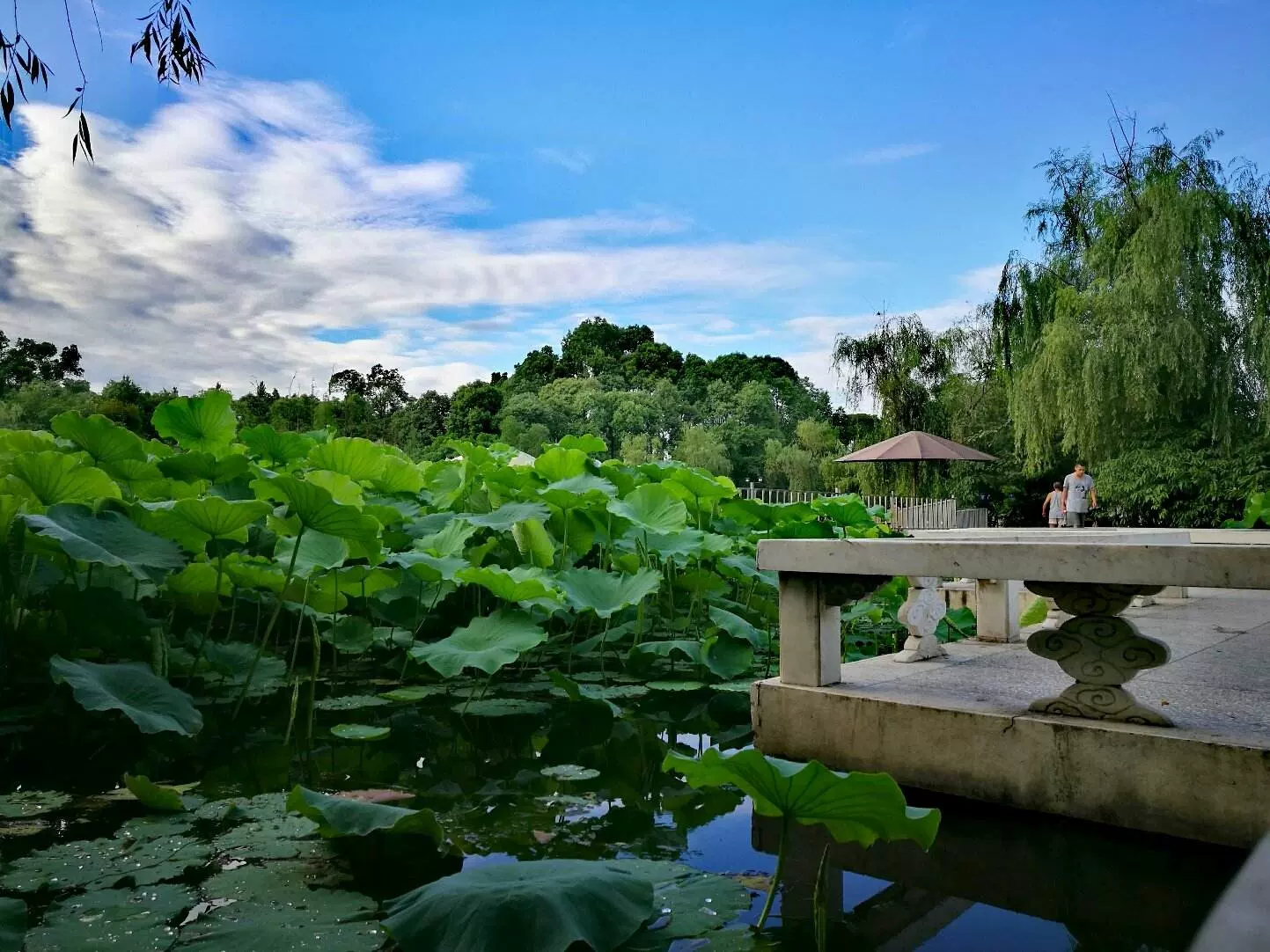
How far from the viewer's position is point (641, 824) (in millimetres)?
1769

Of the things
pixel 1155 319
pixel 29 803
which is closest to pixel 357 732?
pixel 29 803

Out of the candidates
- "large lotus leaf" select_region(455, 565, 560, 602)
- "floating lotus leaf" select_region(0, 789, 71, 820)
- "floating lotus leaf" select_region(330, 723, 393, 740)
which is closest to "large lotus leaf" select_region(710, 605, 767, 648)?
"large lotus leaf" select_region(455, 565, 560, 602)

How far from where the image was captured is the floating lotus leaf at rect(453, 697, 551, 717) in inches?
103

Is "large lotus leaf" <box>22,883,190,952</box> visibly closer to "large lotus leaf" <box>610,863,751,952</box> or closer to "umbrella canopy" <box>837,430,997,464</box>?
"large lotus leaf" <box>610,863,751,952</box>

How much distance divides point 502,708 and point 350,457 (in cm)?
127

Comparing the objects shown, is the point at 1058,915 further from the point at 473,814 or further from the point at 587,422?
the point at 587,422

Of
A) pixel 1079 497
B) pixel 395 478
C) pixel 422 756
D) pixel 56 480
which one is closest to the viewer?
pixel 422 756

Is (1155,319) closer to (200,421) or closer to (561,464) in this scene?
(561,464)

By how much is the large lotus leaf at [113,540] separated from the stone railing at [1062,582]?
1.39 meters

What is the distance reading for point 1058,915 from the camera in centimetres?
139

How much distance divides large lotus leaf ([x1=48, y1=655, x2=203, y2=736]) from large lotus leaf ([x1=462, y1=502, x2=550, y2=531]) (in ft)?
4.07

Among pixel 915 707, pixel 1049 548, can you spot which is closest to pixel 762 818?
pixel 915 707

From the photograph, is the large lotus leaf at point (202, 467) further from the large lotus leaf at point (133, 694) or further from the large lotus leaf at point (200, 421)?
the large lotus leaf at point (133, 694)

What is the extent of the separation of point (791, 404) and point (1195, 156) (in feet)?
70.1
